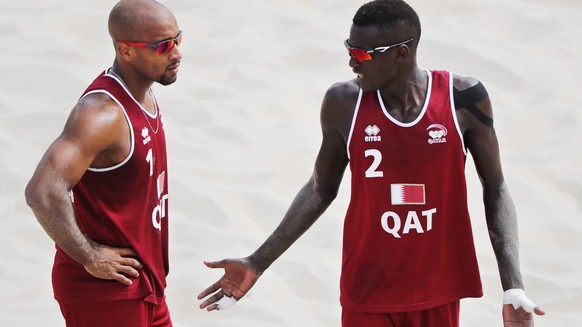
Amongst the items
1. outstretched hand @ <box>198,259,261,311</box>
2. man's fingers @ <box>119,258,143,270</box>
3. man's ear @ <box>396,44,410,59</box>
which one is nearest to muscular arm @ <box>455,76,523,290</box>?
man's ear @ <box>396,44,410,59</box>

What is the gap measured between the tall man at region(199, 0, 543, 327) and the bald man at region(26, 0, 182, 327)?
720mm

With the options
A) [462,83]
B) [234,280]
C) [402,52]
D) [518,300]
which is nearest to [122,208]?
[234,280]

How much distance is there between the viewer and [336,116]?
417cm

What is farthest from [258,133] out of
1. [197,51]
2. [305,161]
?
[197,51]

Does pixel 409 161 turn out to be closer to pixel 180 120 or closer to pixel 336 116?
pixel 336 116

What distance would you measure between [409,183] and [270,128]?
3.78m

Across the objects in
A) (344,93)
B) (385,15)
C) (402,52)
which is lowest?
(344,93)

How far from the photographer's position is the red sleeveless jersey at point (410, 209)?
404cm

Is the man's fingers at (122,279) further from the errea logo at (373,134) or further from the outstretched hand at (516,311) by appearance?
the outstretched hand at (516,311)

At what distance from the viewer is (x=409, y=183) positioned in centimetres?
404

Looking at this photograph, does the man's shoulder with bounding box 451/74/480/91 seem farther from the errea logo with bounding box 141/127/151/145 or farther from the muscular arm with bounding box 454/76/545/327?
the errea logo with bounding box 141/127/151/145

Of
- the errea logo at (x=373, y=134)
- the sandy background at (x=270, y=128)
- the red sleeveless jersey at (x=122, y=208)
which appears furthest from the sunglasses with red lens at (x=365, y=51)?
the sandy background at (x=270, y=128)

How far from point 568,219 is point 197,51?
318 centimetres

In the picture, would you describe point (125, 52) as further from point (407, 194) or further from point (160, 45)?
point (407, 194)
